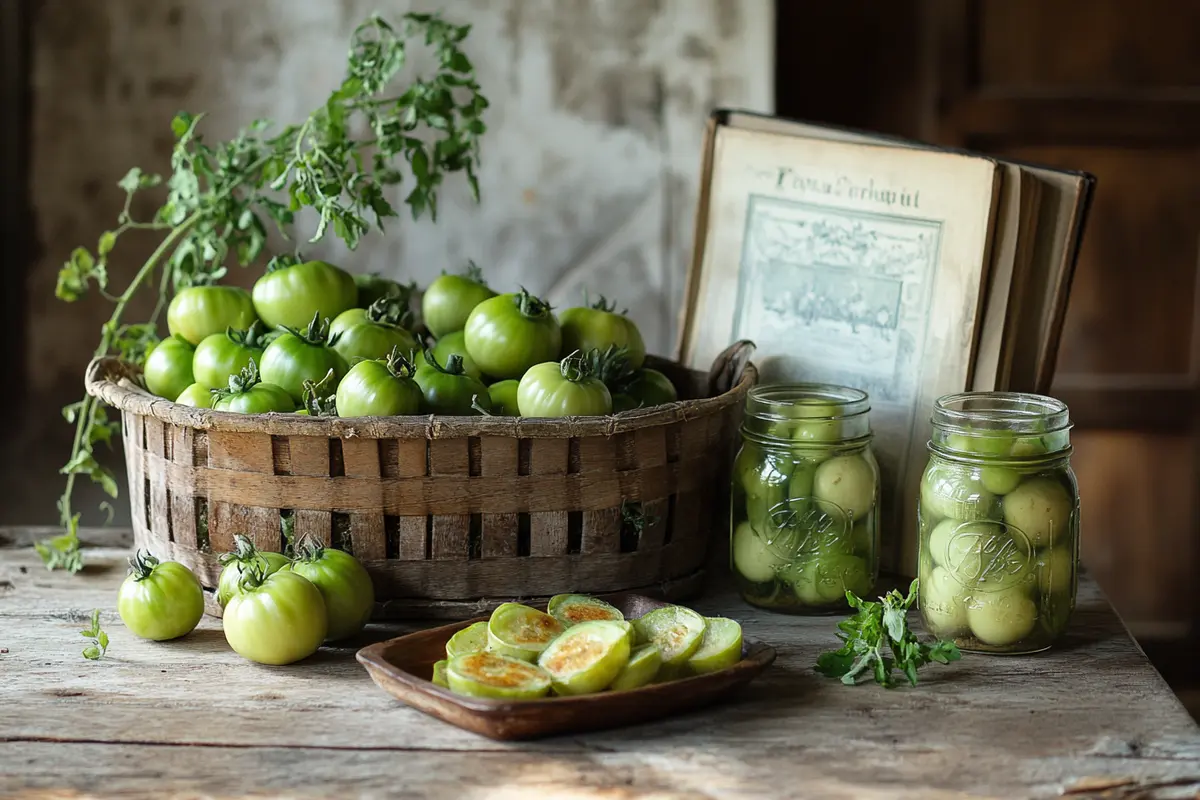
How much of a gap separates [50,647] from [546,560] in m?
0.47

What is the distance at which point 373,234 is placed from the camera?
5.89 ft

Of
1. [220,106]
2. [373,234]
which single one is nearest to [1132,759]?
[373,234]

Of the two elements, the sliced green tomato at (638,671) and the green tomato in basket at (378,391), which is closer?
the sliced green tomato at (638,671)

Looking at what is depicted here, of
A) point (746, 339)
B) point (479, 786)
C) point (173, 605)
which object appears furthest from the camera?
point (746, 339)

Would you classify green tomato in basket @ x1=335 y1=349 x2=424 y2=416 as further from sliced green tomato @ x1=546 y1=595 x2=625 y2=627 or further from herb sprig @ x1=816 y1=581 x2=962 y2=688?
herb sprig @ x1=816 y1=581 x2=962 y2=688

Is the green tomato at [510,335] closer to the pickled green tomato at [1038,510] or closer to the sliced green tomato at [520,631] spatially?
the sliced green tomato at [520,631]

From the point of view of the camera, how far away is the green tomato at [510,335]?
1191 millimetres

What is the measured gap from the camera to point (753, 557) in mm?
1175

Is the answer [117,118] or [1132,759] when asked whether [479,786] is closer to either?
[1132,759]

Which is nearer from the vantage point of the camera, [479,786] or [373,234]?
[479,786]

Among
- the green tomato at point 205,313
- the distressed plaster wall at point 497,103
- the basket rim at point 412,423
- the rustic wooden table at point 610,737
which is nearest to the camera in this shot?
the rustic wooden table at point 610,737

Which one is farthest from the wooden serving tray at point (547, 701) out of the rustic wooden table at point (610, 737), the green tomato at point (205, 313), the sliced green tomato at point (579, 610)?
the green tomato at point (205, 313)

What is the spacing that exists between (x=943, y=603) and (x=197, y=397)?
2.45 feet

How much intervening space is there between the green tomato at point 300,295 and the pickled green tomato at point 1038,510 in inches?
28.0
